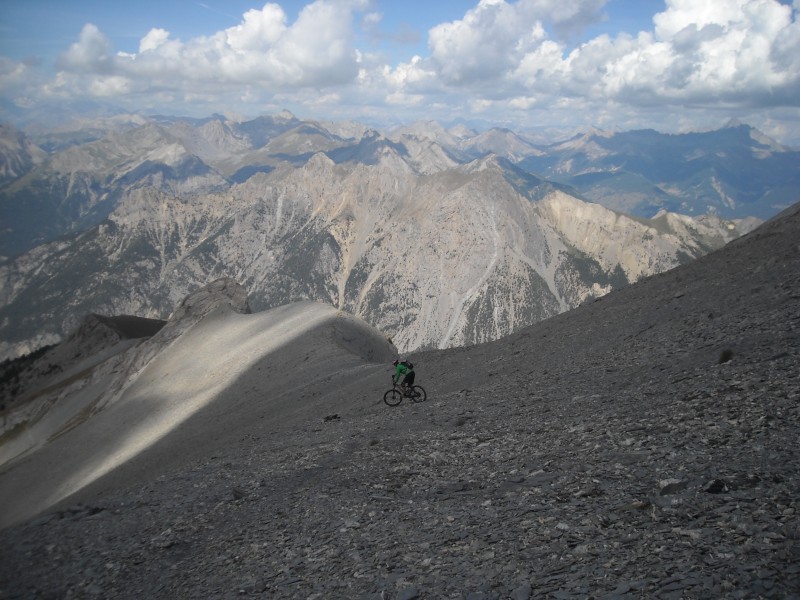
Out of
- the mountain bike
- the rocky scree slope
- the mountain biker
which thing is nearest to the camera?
the rocky scree slope

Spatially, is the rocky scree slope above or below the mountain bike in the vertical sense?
above

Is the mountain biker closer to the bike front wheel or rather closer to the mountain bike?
the mountain bike

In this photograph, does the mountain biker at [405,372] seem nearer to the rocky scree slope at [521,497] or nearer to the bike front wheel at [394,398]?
the bike front wheel at [394,398]

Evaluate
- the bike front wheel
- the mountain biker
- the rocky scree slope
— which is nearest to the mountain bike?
the bike front wheel

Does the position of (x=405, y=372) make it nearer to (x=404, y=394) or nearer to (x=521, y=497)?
(x=404, y=394)

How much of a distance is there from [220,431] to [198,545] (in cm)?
2642

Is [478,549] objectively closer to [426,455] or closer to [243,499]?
[426,455]

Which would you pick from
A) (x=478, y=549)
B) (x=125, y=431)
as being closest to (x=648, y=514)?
(x=478, y=549)

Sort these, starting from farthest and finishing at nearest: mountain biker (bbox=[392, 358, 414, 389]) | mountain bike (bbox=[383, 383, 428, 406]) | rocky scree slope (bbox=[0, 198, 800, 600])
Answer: mountain bike (bbox=[383, 383, 428, 406]) < mountain biker (bbox=[392, 358, 414, 389]) < rocky scree slope (bbox=[0, 198, 800, 600])

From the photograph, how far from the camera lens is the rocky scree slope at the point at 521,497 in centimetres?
1001

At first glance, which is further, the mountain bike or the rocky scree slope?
the mountain bike

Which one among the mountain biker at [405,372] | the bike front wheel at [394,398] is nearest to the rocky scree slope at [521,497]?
the bike front wheel at [394,398]

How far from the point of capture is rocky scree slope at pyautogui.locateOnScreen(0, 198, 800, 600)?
32.8 feet

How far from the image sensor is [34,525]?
1942cm
